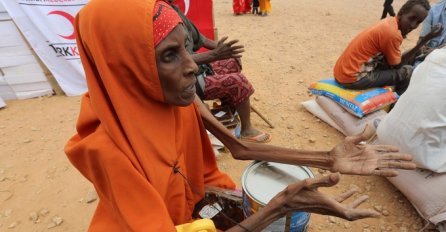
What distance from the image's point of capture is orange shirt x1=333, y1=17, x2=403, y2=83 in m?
3.14

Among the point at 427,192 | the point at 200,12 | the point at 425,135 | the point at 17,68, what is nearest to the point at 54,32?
the point at 17,68

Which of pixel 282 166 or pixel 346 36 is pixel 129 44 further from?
pixel 346 36

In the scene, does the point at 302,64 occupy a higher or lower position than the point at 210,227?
lower

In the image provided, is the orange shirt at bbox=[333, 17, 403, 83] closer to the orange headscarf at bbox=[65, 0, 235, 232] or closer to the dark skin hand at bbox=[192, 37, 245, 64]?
the dark skin hand at bbox=[192, 37, 245, 64]

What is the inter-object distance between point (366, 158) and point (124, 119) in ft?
3.54

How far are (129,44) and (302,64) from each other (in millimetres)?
4509

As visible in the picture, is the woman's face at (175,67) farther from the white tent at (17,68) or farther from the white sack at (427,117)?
the white tent at (17,68)

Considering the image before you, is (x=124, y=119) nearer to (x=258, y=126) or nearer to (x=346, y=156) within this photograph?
(x=346, y=156)

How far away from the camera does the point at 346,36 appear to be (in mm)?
6625

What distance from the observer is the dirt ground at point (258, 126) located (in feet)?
7.79

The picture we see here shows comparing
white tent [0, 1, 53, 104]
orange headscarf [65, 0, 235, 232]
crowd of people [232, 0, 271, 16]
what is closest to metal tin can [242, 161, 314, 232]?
orange headscarf [65, 0, 235, 232]

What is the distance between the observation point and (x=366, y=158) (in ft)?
4.50

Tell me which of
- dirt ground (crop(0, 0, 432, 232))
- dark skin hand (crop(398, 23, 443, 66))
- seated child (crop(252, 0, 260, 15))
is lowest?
dirt ground (crop(0, 0, 432, 232))

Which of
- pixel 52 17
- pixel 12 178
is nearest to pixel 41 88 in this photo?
pixel 52 17
